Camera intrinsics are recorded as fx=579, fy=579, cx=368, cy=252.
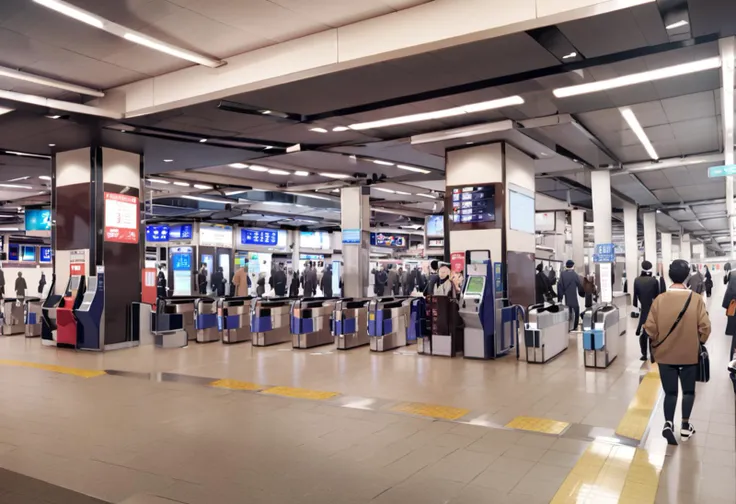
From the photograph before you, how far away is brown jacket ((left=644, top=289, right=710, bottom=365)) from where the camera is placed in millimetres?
4836

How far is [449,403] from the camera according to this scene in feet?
21.8

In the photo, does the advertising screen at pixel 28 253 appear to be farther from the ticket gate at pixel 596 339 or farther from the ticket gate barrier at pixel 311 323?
the ticket gate at pixel 596 339

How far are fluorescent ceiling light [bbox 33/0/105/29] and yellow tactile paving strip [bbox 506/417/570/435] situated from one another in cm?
621

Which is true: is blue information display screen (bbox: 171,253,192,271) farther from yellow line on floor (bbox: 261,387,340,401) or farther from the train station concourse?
yellow line on floor (bbox: 261,387,340,401)

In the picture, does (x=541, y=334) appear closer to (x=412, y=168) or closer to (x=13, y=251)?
(x=412, y=168)

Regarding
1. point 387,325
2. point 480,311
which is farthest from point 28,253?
point 480,311

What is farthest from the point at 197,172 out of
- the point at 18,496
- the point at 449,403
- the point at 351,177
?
the point at 18,496

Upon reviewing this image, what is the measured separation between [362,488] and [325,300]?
9164 millimetres

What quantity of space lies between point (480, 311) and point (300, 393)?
394 centimetres

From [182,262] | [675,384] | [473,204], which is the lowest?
[675,384]

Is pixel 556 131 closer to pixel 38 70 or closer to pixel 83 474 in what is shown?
pixel 38 70

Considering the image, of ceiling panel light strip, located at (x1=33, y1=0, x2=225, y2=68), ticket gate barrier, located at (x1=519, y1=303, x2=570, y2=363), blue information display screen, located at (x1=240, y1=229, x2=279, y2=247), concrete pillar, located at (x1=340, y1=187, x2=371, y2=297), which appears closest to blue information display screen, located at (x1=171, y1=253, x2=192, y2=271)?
blue information display screen, located at (x1=240, y1=229, x2=279, y2=247)

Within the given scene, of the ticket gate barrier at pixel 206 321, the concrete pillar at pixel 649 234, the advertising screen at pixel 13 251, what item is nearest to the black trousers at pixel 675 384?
the ticket gate barrier at pixel 206 321

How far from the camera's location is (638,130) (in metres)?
11.8
